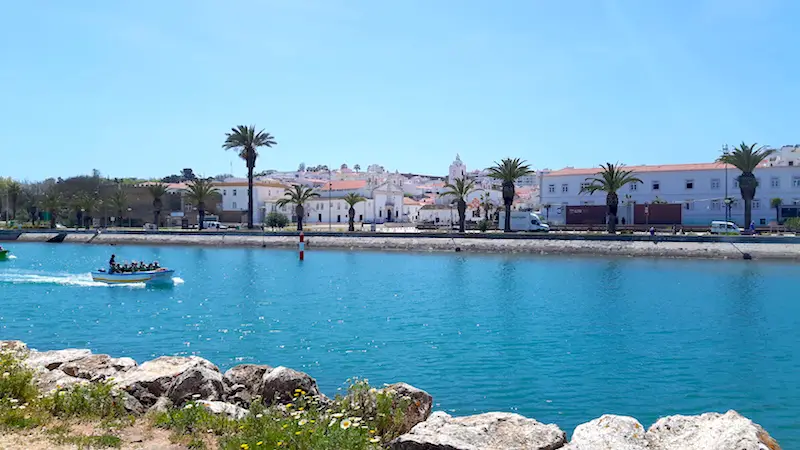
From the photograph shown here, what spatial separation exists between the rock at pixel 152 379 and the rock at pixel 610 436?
6834 mm

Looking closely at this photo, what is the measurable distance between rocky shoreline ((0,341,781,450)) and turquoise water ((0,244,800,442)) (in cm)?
373

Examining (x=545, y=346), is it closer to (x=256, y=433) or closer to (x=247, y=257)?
(x=256, y=433)

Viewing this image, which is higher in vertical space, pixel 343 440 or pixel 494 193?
pixel 494 193

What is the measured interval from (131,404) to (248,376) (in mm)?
2757

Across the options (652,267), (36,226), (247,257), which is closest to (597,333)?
(652,267)

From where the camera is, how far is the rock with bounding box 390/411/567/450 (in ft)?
25.4

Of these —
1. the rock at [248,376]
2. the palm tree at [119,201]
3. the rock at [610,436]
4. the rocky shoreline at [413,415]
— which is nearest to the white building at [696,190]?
the palm tree at [119,201]

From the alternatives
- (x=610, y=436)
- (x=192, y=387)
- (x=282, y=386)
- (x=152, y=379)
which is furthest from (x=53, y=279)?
(x=610, y=436)

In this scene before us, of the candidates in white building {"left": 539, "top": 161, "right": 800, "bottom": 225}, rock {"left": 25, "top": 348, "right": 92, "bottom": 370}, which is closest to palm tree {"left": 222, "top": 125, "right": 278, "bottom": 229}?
white building {"left": 539, "top": 161, "right": 800, "bottom": 225}

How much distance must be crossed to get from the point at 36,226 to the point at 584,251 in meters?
82.4

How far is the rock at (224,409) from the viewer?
32.1ft

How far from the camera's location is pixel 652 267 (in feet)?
158

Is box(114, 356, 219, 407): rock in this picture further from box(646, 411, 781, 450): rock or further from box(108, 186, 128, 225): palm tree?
box(108, 186, 128, 225): palm tree

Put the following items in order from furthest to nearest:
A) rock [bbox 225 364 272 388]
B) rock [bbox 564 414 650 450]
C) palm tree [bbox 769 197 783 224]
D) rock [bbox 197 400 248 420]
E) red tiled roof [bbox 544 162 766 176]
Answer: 1. red tiled roof [bbox 544 162 766 176]
2. palm tree [bbox 769 197 783 224]
3. rock [bbox 225 364 272 388]
4. rock [bbox 197 400 248 420]
5. rock [bbox 564 414 650 450]
